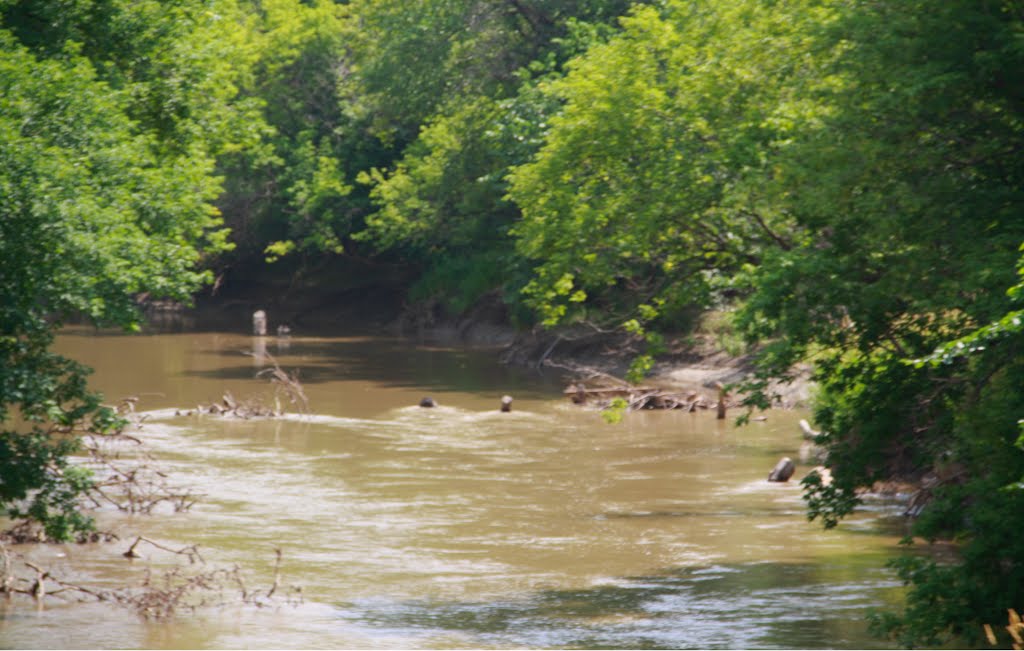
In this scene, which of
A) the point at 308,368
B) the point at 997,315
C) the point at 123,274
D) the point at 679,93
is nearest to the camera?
the point at 997,315

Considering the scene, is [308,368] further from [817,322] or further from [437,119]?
[817,322]

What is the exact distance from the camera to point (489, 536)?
21516mm

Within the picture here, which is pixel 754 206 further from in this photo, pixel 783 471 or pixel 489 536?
pixel 783 471

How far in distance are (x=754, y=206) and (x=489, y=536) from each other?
6.24 meters

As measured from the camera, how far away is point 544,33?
1896 inches

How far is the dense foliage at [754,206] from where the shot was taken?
14.0 meters

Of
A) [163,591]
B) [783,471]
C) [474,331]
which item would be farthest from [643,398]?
[163,591]

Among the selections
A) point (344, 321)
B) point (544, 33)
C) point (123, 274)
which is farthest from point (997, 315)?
point (344, 321)

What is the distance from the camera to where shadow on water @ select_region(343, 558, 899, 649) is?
1575 centimetres

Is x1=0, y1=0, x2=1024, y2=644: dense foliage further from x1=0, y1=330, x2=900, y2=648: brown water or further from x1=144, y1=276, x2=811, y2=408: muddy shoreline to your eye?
x1=144, y1=276, x2=811, y2=408: muddy shoreline

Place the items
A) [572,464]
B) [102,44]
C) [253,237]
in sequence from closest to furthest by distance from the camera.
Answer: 1. [102,44]
2. [572,464]
3. [253,237]

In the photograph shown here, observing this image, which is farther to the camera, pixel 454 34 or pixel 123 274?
pixel 454 34

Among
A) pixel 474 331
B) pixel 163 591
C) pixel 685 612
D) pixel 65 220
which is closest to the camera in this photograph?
pixel 65 220

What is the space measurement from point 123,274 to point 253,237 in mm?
43142
